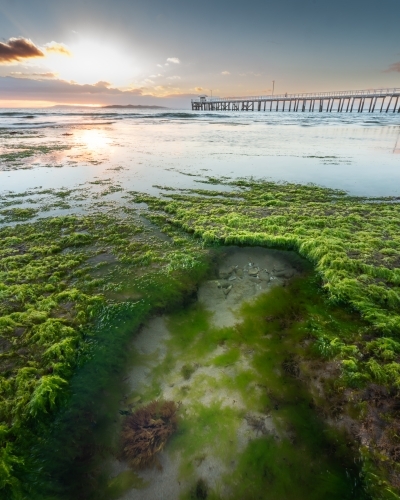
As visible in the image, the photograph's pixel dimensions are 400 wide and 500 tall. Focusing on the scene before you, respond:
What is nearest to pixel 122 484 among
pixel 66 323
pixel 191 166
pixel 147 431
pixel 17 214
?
pixel 147 431

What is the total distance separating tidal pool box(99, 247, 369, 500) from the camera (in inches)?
115

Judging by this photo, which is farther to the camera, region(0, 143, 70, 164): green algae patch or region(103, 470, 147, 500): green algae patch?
region(0, 143, 70, 164): green algae patch

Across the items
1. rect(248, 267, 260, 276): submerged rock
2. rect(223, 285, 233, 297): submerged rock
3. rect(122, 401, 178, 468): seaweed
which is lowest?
rect(122, 401, 178, 468): seaweed

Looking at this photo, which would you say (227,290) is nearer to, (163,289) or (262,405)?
(163,289)

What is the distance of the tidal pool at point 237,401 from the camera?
2.92 metres

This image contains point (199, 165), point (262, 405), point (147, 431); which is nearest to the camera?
point (147, 431)

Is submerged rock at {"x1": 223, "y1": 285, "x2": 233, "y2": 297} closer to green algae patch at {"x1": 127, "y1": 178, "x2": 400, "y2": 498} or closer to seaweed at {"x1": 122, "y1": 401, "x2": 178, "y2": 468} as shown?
green algae patch at {"x1": 127, "y1": 178, "x2": 400, "y2": 498}

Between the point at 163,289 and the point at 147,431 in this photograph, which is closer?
the point at 147,431

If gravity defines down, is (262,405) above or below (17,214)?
below

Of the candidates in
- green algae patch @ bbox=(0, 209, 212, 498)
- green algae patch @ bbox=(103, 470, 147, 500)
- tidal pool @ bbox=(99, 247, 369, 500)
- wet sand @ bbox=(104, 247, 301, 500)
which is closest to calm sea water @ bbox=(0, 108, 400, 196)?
green algae patch @ bbox=(0, 209, 212, 498)

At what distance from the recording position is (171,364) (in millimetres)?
4230

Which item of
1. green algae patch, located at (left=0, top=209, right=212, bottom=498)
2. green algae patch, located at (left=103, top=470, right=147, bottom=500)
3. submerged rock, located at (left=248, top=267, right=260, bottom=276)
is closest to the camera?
green algae patch, located at (left=103, top=470, right=147, bottom=500)

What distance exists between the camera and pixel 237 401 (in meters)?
3.68

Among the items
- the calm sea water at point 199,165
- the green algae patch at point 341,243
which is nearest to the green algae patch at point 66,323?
the green algae patch at point 341,243
